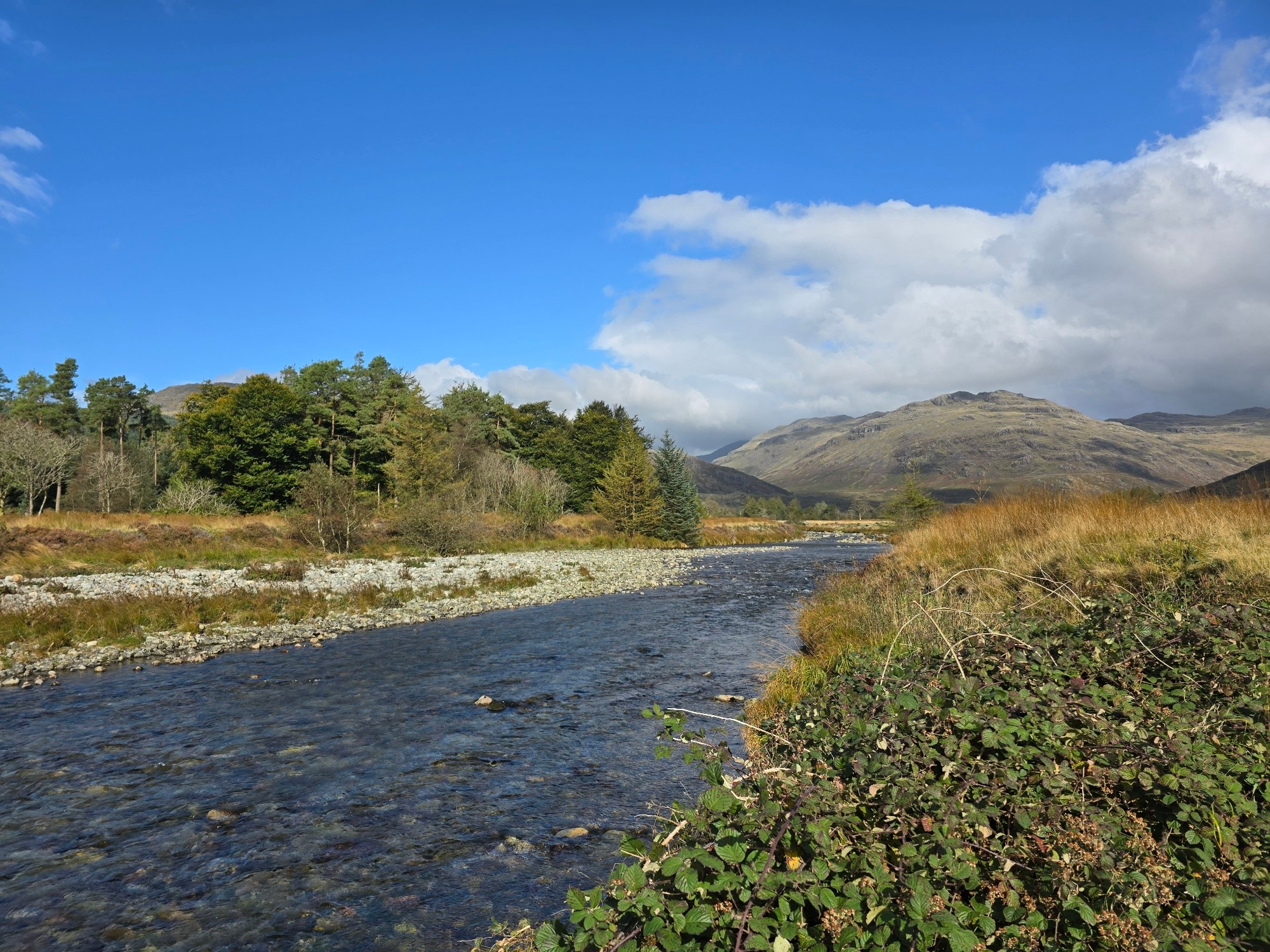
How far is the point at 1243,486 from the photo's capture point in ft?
37.6

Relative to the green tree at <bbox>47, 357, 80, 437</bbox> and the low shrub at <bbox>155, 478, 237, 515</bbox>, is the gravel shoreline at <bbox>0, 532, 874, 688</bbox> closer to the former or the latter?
the low shrub at <bbox>155, 478, 237, 515</bbox>

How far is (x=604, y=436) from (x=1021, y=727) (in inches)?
2674

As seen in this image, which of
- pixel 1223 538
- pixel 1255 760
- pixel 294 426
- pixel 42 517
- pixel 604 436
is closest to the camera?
pixel 1255 760

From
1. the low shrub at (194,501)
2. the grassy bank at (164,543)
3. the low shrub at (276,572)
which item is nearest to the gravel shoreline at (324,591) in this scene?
the low shrub at (276,572)

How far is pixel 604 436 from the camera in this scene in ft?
233

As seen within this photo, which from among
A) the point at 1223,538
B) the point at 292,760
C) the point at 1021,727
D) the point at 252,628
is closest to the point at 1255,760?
the point at 1021,727

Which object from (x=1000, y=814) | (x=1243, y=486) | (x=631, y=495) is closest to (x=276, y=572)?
(x=1000, y=814)

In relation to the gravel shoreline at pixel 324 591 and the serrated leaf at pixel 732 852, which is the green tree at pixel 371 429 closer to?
the gravel shoreline at pixel 324 591

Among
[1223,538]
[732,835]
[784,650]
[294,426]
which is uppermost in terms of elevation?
[294,426]

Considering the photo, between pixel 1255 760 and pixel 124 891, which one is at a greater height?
pixel 1255 760

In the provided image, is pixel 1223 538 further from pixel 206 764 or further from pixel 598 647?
pixel 206 764

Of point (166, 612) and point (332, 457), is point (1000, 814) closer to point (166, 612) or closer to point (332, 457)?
point (166, 612)

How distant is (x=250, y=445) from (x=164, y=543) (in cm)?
1959

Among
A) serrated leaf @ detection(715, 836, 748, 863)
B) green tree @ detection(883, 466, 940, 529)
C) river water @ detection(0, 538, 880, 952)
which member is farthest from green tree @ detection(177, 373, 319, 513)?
serrated leaf @ detection(715, 836, 748, 863)
